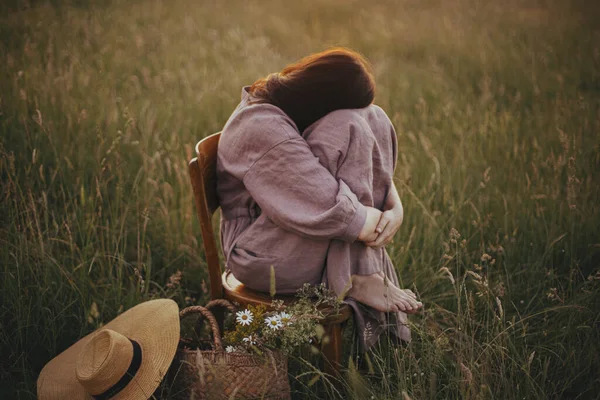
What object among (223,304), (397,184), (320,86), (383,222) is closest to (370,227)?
(383,222)

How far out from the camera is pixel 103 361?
2031 mm

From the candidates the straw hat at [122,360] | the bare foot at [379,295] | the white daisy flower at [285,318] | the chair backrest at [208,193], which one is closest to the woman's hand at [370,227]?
the bare foot at [379,295]

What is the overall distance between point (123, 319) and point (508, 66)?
4.79m

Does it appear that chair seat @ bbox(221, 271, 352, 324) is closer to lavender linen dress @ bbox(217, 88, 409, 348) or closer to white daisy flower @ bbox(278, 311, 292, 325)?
lavender linen dress @ bbox(217, 88, 409, 348)

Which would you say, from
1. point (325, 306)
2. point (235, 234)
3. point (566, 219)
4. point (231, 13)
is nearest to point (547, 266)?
point (566, 219)

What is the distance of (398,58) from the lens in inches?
264

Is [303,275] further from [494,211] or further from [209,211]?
[494,211]

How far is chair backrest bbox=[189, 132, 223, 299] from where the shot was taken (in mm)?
2236

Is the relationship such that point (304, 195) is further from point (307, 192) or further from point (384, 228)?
point (384, 228)

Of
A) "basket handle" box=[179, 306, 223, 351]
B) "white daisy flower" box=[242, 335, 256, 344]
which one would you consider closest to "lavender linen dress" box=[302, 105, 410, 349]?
"white daisy flower" box=[242, 335, 256, 344]

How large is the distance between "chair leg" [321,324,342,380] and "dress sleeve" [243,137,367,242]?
14.1 inches

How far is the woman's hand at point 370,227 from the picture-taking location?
215cm

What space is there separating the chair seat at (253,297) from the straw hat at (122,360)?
24 cm

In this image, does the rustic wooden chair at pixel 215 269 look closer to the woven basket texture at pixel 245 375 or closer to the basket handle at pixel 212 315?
the basket handle at pixel 212 315
